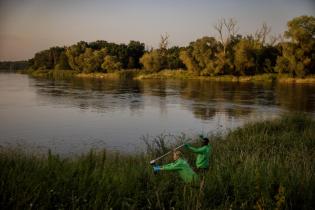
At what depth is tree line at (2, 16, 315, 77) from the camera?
179ft

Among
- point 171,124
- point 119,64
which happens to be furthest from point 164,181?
point 119,64

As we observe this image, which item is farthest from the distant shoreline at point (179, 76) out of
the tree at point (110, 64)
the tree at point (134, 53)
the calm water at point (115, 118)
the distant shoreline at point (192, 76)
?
the calm water at point (115, 118)

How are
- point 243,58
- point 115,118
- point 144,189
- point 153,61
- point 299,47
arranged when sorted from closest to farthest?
1. point 144,189
2. point 115,118
3. point 299,47
4. point 243,58
5. point 153,61

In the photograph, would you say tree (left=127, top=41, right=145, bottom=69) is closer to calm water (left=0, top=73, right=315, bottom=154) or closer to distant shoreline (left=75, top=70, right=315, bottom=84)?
distant shoreline (left=75, top=70, right=315, bottom=84)

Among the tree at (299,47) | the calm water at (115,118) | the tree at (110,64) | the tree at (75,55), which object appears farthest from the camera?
the tree at (75,55)

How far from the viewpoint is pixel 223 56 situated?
62438 mm

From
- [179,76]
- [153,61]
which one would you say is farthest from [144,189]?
[153,61]

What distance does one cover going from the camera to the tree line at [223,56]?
179 ft

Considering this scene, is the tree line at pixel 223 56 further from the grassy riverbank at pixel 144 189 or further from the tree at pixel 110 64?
the grassy riverbank at pixel 144 189

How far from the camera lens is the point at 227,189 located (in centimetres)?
625

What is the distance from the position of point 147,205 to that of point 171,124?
14439 mm

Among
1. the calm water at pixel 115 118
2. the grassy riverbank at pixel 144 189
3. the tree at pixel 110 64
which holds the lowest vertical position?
the calm water at pixel 115 118

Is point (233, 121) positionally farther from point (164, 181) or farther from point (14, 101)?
point (14, 101)

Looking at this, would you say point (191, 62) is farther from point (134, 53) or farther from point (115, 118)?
point (115, 118)
